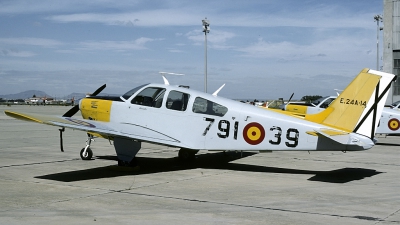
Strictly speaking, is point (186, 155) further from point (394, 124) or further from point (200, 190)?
point (394, 124)

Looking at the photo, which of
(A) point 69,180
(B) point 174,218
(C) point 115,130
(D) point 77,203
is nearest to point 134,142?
(C) point 115,130

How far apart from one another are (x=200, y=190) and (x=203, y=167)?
3548 millimetres

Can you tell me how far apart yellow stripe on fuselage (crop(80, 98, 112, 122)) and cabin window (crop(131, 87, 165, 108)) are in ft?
2.50

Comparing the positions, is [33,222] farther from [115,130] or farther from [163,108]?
[163,108]

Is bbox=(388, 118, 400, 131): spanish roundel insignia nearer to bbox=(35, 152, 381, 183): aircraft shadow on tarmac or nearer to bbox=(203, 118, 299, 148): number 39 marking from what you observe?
bbox=(35, 152, 381, 183): aircraft shadow on tarmac

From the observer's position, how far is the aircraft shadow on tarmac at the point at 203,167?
36.2 feet

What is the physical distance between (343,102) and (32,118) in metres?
6.83

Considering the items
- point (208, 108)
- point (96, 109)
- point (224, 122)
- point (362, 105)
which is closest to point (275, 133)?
point (224, 122)

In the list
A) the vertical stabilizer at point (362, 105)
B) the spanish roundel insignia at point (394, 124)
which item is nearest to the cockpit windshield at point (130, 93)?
the vertical stabilizer at point (362, 105)

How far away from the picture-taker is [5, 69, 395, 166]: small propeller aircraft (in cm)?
1098

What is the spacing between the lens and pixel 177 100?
12.2m

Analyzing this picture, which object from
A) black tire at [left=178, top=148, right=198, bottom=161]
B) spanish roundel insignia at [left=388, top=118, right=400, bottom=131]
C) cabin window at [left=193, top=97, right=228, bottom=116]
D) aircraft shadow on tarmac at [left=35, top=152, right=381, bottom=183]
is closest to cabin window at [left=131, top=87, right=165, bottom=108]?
cabin window at [left=193, top=97, right=228, bottom=116]

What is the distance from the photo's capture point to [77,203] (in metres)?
8.12

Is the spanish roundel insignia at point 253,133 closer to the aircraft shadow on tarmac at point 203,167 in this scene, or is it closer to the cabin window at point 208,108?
the cabin window at point 208,108
